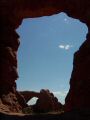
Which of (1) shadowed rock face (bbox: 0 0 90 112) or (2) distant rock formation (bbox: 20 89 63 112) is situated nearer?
(1) shadowed rock face (bbox: 0 0 90 112)

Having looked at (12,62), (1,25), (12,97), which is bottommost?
(12,97)

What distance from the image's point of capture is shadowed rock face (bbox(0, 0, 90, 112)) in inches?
766

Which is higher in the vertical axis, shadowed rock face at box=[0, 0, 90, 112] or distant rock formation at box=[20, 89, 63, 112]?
shadowed rock face at box=[0, 0, 90, 112]

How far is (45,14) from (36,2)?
1.35m

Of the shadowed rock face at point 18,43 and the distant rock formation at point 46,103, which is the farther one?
the distant rock formation at point 46,103

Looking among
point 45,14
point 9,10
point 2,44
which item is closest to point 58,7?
point 45,14

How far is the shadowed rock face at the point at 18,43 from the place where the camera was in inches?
766

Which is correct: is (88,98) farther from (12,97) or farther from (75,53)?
(12,97)

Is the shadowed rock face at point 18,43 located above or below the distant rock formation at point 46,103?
above

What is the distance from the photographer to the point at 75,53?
69.3 feet

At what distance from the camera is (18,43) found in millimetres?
23609

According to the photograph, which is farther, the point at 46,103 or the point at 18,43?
the point at 46,103

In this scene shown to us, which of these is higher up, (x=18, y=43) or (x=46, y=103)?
(x=18, y=43)

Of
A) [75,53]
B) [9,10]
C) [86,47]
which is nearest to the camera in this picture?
[86,47]
